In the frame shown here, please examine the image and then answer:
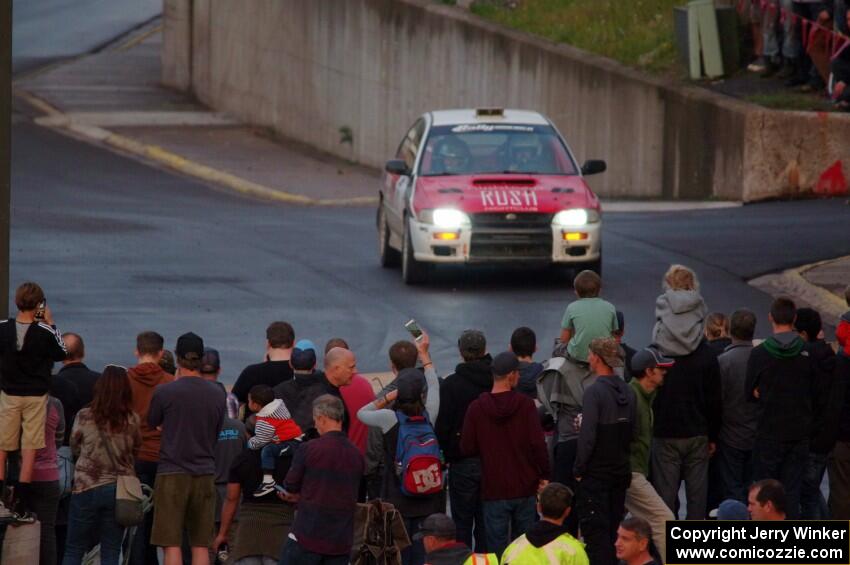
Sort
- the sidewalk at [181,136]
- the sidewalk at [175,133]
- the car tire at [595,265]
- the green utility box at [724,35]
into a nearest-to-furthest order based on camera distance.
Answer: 1. the car tire at [595,265]
2. the green utility box at [724,35]
3. the sidewalk at [181,136]
4. the sidewalk at [175,133]

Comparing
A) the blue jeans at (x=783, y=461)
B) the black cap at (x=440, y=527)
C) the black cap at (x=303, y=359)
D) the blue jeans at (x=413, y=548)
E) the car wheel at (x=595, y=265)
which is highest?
the car wheel at (x=595, y=265)

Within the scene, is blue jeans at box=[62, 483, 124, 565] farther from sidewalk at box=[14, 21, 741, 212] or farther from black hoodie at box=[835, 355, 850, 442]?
sidewalk at box=[14, 21, 741, 212]

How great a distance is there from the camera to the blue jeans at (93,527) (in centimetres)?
1006

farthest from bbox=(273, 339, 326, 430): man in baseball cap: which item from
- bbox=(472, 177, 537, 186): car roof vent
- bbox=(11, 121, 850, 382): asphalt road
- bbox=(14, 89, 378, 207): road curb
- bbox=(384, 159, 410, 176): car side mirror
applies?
bbox=(14, 89, 378, 207): road curb

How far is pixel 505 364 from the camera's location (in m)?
10.1

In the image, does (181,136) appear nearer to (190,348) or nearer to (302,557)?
(190,348)

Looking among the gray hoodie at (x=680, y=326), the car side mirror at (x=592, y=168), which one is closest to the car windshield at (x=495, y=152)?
the car side mirror at (x=592, y=168)

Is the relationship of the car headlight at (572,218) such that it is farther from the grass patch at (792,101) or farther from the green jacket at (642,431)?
the green jacket at (642,431)

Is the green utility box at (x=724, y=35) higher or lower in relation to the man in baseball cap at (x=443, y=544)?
higher

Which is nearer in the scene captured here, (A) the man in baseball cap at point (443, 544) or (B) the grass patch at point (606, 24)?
(A) the man in baseball cap at point (443, 544)

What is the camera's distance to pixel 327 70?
34.2 meters

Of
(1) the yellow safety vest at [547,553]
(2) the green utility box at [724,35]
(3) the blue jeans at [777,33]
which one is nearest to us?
(1) the yellow safety vest at [547,553]

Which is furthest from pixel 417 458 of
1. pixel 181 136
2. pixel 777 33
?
pixel 181 136

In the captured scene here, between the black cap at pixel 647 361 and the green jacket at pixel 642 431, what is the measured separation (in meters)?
0.09
